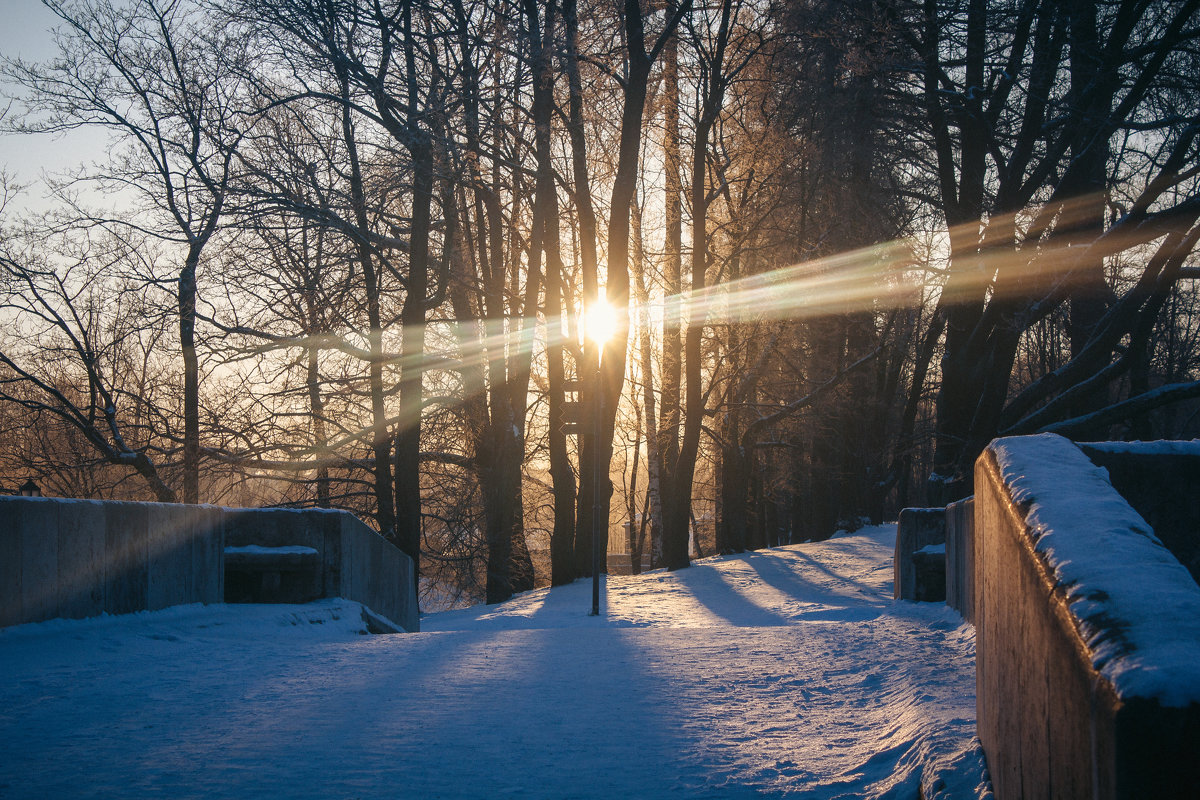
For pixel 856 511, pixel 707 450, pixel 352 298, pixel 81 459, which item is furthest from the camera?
pixel 707 450

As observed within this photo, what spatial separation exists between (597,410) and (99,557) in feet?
21.3

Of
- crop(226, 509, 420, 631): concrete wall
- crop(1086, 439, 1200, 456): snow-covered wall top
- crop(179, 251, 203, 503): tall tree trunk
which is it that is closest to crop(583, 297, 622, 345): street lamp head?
crop(226, 509, 420, 631): concrete wall

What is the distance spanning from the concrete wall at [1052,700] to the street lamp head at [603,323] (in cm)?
1130

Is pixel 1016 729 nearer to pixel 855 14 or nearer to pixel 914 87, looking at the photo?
pixel 855 14

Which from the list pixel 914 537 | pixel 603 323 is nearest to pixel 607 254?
pixel 603 323

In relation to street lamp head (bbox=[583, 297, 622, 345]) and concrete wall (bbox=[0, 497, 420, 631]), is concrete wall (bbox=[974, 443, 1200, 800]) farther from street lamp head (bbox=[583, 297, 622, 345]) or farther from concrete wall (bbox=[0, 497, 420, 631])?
street lamp head (bbox=[583, 297, 622, 345])

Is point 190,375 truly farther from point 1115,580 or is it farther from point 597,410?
point 1115,580

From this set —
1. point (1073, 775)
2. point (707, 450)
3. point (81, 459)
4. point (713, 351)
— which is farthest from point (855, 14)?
point (707, 450)

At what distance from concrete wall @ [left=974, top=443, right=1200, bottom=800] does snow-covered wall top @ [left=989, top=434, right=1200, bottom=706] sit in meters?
0.01

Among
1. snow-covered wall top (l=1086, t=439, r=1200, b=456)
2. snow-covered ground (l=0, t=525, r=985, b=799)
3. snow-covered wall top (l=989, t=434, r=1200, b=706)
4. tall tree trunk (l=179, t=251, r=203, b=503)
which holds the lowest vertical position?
snow-covered ground (l=0, t=525, r=985, b=799)

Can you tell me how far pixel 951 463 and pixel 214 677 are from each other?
1035cm

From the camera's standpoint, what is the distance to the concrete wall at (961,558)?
6.00 meters

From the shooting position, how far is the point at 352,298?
18422 millimetres

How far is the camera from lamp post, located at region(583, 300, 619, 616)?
37.5ft
